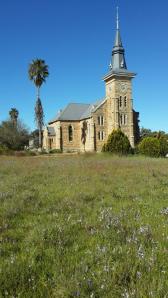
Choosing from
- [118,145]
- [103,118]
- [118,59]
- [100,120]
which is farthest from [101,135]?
[118,145]

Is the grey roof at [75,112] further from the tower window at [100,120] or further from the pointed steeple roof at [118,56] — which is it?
the pointed steeple roof at [118,56]

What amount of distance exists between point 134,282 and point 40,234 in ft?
6.06

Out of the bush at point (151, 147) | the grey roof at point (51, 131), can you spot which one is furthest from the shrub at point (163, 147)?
the grey roof at point (51, 131)

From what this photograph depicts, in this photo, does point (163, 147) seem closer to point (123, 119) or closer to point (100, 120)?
point (123, 119)

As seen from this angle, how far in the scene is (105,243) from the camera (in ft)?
13.6

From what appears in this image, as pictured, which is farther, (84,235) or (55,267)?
(84,235)

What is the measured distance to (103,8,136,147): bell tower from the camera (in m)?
65.5

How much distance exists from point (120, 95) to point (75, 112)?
12350 millimetres

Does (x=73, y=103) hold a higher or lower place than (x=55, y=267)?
higher

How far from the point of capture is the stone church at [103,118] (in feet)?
216

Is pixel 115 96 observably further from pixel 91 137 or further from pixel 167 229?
pixel 167 229

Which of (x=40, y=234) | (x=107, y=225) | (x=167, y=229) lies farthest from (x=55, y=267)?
(x=167, y=229)

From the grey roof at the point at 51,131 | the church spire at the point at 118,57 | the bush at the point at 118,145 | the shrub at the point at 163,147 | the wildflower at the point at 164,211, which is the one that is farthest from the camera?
the grey roof at the point at 51,131

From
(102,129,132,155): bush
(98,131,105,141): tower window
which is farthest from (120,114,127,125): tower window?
(102,129,132,155): bush
